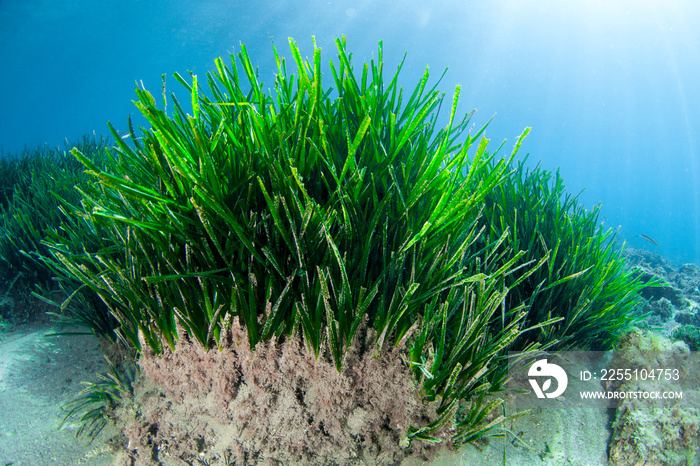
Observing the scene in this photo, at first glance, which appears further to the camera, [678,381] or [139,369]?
[678,381]

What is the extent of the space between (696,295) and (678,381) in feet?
30.3

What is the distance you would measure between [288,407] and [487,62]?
132m

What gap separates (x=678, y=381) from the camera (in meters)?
2.49

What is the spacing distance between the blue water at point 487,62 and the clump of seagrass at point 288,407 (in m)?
65.4

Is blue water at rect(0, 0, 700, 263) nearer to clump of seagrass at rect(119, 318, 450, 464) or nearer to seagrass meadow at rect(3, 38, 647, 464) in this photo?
seagrass meadow at rect(3, 38, 647, 464)

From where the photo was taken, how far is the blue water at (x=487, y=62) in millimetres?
72562

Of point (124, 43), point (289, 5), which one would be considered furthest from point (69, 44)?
point (289, 5)

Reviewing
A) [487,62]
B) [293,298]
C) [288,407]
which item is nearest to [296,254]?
[293,298]

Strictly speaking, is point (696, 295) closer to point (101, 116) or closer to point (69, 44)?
point (69, 44)

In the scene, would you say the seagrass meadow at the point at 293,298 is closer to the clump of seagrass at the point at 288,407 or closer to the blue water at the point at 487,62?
the clump of seagrass at the point at 288,407

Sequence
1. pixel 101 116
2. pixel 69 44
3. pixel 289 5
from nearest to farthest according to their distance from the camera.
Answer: pixel 69 44 < pixel 289 5 < pixel 101 116

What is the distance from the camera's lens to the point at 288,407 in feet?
4.66

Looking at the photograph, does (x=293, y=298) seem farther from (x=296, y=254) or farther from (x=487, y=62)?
(x=487, y=62)

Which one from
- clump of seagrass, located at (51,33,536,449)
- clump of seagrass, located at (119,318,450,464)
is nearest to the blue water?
clump of seagrass, located at (51,33,536,449)
